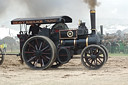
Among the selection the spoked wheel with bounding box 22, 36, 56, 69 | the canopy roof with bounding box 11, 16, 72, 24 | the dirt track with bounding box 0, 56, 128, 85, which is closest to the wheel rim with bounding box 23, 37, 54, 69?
the spoked wheel with bounding box 22, 36, 56, 69

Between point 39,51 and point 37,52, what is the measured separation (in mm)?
76

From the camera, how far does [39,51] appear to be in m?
10.0

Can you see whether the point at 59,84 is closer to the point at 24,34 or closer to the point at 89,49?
the point at 89,49

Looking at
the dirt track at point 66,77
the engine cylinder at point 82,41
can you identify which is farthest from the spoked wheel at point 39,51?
the dirt track at point 66,77

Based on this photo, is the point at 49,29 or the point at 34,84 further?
the point at 49,29

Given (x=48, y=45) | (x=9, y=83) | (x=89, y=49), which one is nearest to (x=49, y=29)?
(x=48, y=45)

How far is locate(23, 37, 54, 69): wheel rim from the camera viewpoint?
995 cm

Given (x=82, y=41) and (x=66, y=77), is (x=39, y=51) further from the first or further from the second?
(x=66, y=77)

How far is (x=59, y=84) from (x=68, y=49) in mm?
3956

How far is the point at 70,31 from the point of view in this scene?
391 inches

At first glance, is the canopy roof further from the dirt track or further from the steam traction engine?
the dirt track

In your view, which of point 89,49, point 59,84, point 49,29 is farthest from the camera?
point 49,29

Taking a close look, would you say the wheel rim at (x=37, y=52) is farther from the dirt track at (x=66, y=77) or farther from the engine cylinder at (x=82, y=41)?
the dirt track at (x=66, y=77)

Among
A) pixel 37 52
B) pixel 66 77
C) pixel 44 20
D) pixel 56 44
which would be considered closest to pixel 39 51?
pixel 37 52
